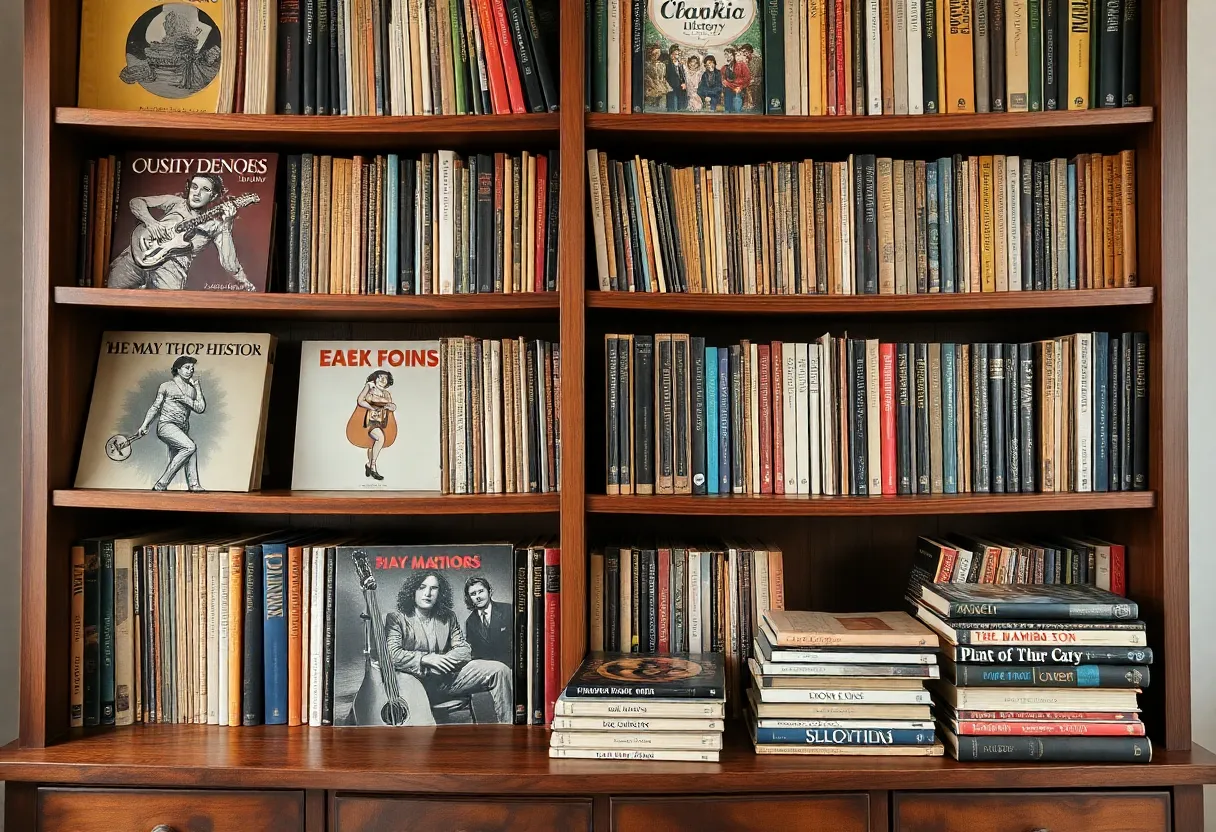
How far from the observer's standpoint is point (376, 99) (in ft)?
5.05

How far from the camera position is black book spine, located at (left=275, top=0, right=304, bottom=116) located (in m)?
1.55

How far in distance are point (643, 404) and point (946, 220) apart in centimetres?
62

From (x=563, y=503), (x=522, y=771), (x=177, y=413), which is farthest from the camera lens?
(x=177, y=413)

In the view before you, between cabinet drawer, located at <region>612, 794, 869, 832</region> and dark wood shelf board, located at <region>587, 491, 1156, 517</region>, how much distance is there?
17.5 inches

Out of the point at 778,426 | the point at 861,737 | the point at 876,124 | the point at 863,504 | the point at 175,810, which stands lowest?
the point at 175,810

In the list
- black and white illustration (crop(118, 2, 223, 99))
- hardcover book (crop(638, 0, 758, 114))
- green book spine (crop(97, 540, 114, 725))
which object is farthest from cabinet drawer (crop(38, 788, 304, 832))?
hardcover book (crop(638, 0, 758, 114))

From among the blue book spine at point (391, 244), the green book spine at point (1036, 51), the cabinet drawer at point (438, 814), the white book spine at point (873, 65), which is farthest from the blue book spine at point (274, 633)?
the green book spine at point (1036, 51)

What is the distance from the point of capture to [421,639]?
154 cm

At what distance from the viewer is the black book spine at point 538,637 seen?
5.04 ft

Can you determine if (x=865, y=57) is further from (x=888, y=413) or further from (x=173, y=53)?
(x=173, y=53)

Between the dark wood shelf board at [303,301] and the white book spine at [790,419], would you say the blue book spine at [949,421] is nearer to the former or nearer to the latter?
the white book spine at [790,419]

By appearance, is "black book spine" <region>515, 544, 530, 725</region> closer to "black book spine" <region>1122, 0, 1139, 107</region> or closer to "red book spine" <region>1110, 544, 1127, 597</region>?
"red book spine" <region>1110, 544, 1127, 597</region>

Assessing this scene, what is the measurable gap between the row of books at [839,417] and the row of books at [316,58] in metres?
0.52

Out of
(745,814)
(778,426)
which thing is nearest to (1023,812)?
(745,814)
